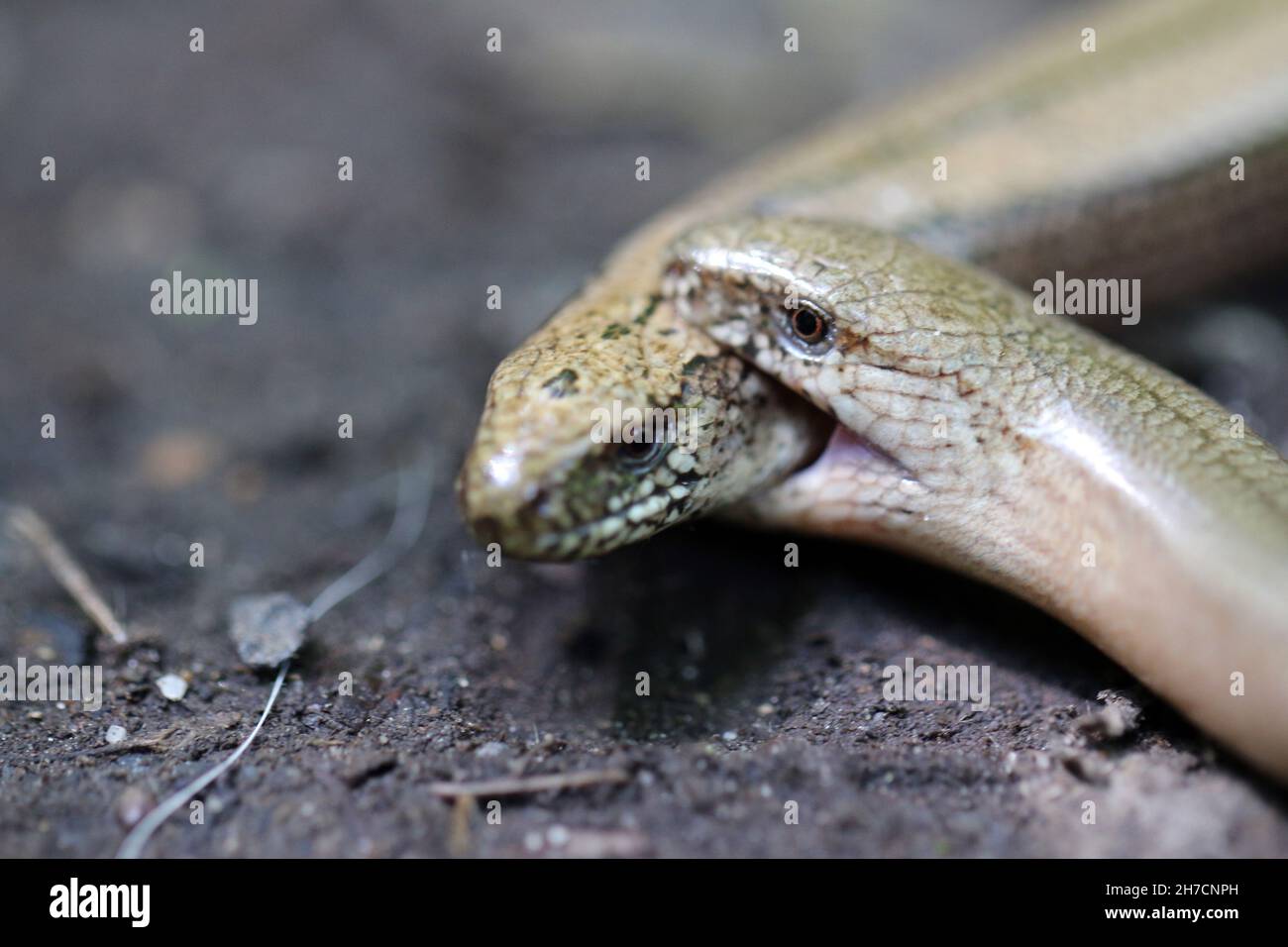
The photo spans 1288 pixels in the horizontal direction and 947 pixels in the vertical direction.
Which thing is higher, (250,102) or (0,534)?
(250,102)

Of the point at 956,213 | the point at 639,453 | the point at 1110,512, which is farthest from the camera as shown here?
the point at 956,213

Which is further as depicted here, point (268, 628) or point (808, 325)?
point (268, 628)

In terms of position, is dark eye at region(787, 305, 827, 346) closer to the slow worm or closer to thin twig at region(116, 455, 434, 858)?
the slow worm

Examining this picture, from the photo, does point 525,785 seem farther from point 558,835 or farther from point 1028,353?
point 1028,353

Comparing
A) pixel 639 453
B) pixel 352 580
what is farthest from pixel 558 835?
pixel 352 580

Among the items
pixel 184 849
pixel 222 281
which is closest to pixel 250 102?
pixel 222 281
